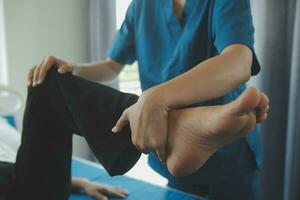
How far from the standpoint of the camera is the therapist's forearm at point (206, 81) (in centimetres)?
67

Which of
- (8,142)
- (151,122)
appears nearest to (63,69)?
(151,122)

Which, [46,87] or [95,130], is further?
[46,87]

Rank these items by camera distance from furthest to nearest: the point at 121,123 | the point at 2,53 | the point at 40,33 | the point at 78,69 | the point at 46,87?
the point at 40,33
the point at 2,53
the point at 78,69
the point at 46,87
the point at 121,123

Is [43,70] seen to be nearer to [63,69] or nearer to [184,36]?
[63,69]

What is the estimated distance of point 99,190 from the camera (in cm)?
128

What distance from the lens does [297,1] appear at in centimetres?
131

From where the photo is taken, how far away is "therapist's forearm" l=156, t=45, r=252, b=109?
67 centimetres

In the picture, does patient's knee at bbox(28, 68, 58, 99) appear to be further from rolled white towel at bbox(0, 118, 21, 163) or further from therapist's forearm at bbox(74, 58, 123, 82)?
rolled white towel at bbox(0, 118, 21, 163)

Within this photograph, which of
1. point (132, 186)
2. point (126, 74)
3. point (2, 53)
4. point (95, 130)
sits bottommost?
point (132, 186)

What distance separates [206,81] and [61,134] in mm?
475

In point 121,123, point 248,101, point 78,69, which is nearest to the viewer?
point 248,101

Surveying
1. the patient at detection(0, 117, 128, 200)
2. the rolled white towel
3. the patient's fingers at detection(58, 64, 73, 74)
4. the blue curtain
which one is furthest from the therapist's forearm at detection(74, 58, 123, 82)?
the blue curtain

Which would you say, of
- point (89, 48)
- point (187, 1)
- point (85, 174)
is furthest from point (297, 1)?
point (89, 48)

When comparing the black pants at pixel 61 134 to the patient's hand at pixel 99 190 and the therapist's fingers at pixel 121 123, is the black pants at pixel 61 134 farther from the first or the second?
the patient's hand at pixel 99 190
